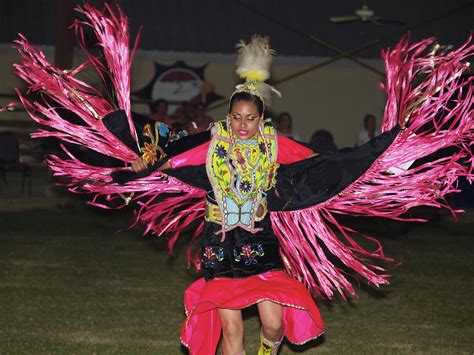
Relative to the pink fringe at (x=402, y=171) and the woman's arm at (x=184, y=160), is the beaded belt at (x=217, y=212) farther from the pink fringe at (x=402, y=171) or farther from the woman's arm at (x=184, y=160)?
the pink fringe at (x=402, y=171)

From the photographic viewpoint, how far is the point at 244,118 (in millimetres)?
5344

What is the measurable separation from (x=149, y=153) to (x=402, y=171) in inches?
57.9

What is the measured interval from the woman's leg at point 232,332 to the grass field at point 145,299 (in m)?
1.09

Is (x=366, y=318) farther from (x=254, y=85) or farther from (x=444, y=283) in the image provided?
(x=254, y=85)

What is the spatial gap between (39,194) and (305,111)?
836 centimetres

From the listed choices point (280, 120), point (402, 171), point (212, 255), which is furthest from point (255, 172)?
point (280, 120)

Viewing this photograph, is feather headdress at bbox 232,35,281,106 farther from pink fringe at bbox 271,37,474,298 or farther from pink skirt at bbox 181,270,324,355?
pink skirt at bbox 181,270,324,355

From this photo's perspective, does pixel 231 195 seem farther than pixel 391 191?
No

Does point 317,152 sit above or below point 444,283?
above

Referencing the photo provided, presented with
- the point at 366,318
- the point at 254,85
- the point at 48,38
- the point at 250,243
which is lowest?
the point at 366,318

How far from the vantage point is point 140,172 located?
5492mm

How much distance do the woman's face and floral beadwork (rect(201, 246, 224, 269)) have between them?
24.6 inches

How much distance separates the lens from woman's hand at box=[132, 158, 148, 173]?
18.1 ft

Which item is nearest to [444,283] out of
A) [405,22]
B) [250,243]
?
[250,243]
